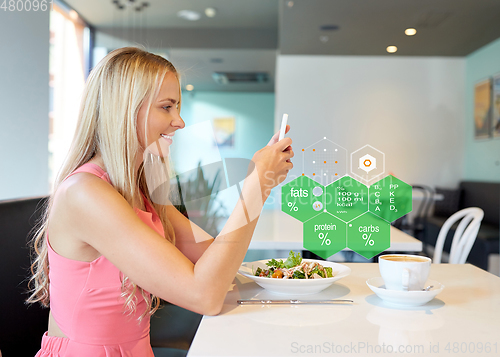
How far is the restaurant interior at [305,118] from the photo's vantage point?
0.76 m

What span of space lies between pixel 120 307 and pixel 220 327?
232mm

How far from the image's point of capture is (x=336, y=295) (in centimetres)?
66

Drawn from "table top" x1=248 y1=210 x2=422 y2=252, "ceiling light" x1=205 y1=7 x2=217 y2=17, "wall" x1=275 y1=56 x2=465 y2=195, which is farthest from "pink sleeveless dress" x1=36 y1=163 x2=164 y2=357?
"ceiling light" x1=205 y1=7 x2=217 y2=17

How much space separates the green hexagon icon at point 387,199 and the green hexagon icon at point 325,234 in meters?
0.07

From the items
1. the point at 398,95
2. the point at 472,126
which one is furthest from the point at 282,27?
the point at 472,126

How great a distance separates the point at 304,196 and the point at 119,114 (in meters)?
0.37

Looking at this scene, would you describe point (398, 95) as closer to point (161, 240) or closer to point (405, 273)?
point (405, 273)

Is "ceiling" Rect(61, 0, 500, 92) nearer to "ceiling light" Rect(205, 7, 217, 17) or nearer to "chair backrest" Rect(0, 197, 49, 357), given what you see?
"ceiling light" Rect(205, 7, 217, 17)

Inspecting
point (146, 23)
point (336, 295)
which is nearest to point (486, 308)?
point (336, 295)

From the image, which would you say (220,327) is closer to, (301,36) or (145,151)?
(145,151)

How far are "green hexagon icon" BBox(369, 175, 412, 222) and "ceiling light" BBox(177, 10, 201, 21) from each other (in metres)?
3.62

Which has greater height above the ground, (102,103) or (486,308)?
(102,103)

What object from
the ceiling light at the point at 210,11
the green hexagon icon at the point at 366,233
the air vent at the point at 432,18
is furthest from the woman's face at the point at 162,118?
the ceiling light at the point at 210,11

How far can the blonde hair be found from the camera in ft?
2.19
